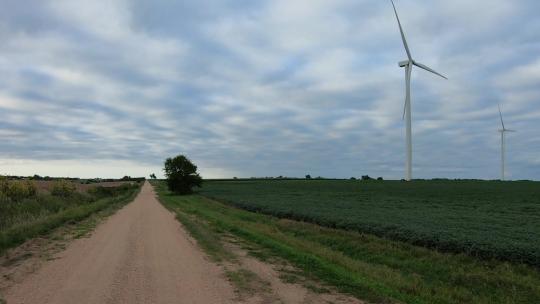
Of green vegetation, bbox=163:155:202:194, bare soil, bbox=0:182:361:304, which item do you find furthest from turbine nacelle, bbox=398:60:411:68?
bare soil, bbox=0:182:361:304

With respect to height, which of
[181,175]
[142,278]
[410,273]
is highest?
[181,175]

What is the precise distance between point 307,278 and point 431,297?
8.79 feet

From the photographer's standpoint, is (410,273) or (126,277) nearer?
(126,277)

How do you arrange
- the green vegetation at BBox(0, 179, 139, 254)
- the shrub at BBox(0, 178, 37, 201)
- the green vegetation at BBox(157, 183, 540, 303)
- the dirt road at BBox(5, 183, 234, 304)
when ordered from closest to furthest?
1. the dirt road at BBox(5, 183, 234, 304)
2. the green vegetation at BBox(157, 183, 540, 303)
3. the green vegetation at BBox(0, 179, 139, 254)
4. the shrub at BBox(0, 178, 37, 201)

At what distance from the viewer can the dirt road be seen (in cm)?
809

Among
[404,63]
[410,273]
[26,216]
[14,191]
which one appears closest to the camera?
[410,273]

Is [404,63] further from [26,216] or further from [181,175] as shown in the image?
[26,216]

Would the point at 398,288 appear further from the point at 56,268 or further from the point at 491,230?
the point at 491,230

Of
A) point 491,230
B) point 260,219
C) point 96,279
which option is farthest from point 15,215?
point 491,230

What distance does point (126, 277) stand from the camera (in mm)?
9773

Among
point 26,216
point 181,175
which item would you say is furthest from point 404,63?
point 26,216

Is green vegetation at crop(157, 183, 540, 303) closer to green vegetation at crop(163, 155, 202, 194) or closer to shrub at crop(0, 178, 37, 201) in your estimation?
shrub at crop(0, 178, 37, 201)

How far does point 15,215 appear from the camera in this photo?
23.1 m

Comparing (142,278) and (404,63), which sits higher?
(404,63)
